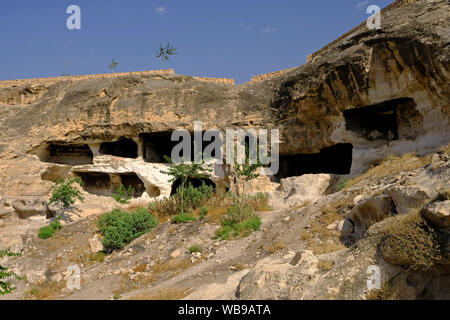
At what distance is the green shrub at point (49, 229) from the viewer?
388 inches

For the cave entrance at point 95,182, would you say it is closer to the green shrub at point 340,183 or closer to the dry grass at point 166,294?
the green shrub at point 340,183

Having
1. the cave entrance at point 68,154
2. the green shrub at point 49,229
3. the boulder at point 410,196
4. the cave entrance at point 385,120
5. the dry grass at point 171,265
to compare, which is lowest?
the dry grass at point 171,265

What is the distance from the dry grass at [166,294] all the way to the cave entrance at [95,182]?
32.1 feet

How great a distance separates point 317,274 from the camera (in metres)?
3.97

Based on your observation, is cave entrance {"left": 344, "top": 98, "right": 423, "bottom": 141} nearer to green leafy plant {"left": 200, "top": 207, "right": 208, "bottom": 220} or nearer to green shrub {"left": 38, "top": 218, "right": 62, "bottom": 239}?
green leafy plant {"left": 200, "top": 207, "right": 208, "bottom": 220}

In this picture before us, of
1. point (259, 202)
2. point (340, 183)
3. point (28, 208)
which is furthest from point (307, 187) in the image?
point (28, 208)

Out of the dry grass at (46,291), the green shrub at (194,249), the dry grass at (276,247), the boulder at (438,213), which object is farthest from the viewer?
the green shrub at (194,249)

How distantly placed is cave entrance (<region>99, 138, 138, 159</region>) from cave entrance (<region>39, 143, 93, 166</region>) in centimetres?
83

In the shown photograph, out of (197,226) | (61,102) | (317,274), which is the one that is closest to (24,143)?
(61,102)

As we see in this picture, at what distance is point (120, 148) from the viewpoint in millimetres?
15516

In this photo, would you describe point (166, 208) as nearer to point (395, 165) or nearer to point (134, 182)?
point (134, 182)

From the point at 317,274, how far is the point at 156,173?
32.8ft

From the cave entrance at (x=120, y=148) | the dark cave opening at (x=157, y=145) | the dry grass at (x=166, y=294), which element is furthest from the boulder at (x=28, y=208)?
the dry grass at (x=166, y=294)

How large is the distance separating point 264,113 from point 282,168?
217 centimetres
